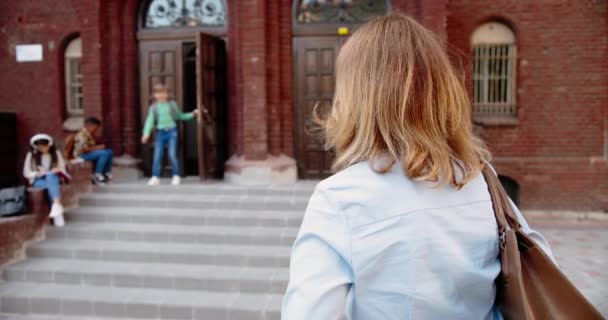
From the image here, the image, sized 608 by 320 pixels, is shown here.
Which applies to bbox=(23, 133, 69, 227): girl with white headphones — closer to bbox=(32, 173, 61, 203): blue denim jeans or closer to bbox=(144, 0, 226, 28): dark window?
bbox=(32, 173, 61, 203): blue denim jeans

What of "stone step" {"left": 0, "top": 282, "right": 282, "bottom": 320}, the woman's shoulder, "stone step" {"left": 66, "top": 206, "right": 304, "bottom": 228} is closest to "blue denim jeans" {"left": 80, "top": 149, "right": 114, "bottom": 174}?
"stone step" {"left": 66, "top": 206, "right": 304, "bottom": 228}

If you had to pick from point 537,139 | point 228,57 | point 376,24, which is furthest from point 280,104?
point 376,24

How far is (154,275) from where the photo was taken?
5.46 metres

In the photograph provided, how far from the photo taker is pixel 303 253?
1077mm

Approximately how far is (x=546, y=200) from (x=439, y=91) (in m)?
8.80

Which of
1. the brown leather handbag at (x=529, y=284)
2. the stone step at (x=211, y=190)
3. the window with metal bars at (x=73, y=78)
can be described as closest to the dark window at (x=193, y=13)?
the window with metal bars at (x=73, y=78)

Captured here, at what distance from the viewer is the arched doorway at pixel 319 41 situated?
29.0 feet

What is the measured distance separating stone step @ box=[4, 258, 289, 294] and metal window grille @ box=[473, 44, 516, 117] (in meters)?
5.63

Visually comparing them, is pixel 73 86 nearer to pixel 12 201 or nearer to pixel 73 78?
pixel 73 78

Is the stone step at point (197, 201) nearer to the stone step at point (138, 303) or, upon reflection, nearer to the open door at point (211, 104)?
the open door at point (211, 104)

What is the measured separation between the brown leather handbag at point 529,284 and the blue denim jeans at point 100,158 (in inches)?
327

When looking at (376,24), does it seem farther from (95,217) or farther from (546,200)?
(546,200)

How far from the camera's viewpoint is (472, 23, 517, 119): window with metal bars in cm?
912

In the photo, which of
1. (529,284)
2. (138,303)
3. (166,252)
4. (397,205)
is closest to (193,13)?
(166,252)
